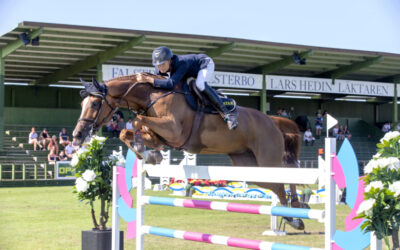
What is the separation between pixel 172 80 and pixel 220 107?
1.87 ft

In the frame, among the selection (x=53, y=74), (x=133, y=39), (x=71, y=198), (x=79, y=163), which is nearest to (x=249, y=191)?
(x=71, y=198)

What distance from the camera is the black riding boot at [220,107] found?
18.5 feet

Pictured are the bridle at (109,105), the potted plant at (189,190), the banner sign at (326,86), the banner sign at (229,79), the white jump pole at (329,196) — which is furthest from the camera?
the banner sign at (326,86)

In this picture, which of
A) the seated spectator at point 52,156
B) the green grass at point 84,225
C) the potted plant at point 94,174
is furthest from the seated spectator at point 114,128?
the potted plant at point 94,174

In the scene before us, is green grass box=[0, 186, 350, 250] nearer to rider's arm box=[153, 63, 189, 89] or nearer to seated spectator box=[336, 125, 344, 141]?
rider's arm box=[153, 63, 189, 89]

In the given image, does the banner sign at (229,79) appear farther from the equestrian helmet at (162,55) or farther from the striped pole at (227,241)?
the striped pole at (227,241)

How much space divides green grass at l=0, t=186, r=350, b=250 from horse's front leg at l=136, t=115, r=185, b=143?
2.06 m

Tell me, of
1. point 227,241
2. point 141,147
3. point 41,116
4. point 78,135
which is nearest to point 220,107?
point 141,147

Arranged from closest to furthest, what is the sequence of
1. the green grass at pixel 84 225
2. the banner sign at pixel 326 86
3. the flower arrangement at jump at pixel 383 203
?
the flower arrangement at jump at pixel 383 203 < the green grass at pixel 84 225 < the banner sign at pixel 326 86

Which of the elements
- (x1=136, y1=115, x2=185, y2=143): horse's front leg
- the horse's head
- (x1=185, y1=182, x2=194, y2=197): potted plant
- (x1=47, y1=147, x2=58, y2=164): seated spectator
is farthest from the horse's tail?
(x1=47, y1=147, x2=58, y2=164): seated spectator

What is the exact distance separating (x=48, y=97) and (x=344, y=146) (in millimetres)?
25032

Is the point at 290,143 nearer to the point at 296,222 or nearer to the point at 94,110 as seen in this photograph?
the point at 296,222

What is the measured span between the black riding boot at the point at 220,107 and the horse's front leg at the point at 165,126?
0.50 meters

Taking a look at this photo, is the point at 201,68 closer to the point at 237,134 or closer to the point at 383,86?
the point at 237,134
